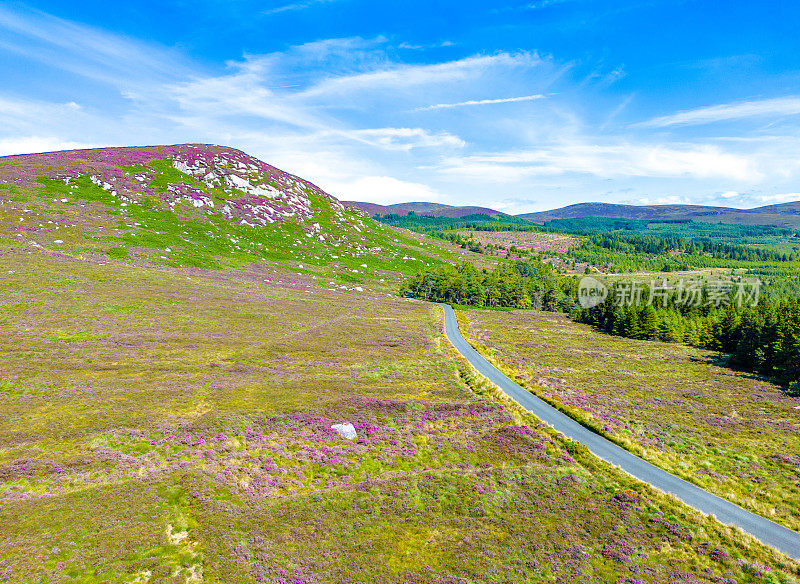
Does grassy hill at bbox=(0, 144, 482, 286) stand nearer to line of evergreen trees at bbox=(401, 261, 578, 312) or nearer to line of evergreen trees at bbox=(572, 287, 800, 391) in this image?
line of evergreen trees at bbox=(401, 261, 578, 312)

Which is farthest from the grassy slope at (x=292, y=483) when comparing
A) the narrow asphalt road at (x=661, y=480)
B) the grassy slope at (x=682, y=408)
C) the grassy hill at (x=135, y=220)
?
the grassy hill at (x=135, y=220)

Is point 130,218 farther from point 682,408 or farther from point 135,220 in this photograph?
point 682,408

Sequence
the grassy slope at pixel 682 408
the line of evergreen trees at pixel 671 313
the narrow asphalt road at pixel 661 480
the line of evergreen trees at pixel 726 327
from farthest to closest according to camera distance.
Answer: the line of evergreen trees at pixel 671 313
the line of evergreen trees at pixel 726 327
the grassy slope at pixel 682 408
the narrow asphalt road at pixel 661 480

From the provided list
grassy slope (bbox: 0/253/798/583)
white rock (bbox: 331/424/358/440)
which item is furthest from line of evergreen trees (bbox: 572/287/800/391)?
white rock (bbox: 331/424/358/440)

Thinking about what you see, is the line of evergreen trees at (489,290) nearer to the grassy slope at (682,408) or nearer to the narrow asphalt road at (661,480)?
the grassy slope at (682,408)

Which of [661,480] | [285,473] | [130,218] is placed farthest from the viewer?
[130,218]

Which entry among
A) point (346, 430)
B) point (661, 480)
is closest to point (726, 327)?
point (661, 480)
